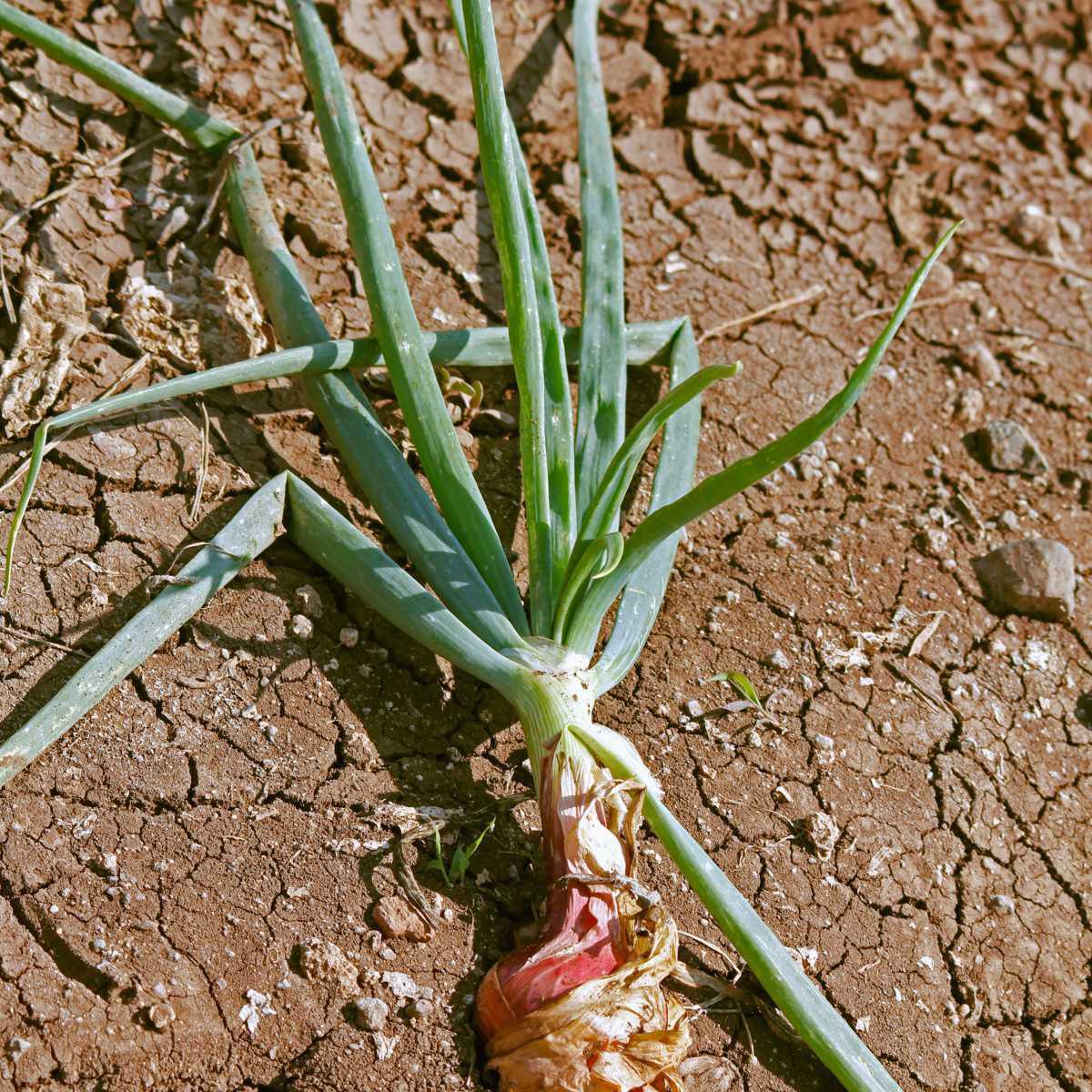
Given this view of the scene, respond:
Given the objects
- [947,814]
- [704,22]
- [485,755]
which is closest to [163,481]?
[485,755]

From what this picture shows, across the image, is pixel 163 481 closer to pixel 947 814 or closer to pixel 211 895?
pixel 211 895

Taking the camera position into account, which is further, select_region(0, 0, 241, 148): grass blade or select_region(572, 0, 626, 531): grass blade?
select_region(0, 0, 241, 148): grass blade

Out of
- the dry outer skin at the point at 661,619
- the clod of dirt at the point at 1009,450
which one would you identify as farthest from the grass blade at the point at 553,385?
the clod of dirt at the point at 1009,450

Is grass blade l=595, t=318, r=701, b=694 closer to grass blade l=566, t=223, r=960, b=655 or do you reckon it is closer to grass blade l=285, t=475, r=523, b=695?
grass blade l=566, t=223, r=960, b=655

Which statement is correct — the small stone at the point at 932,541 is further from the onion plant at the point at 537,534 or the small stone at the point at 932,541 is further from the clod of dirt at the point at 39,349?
the clod of dirt at the point at 39,349

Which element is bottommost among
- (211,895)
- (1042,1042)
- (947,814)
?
(1042,1042)

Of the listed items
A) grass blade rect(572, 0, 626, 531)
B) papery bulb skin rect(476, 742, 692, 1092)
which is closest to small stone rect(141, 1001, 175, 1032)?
papery bulb skin rect(476, 742, 692, 1092)

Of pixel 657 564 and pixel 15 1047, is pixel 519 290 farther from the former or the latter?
pixel 15 1047

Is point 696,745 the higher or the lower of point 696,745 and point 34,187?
the lower
